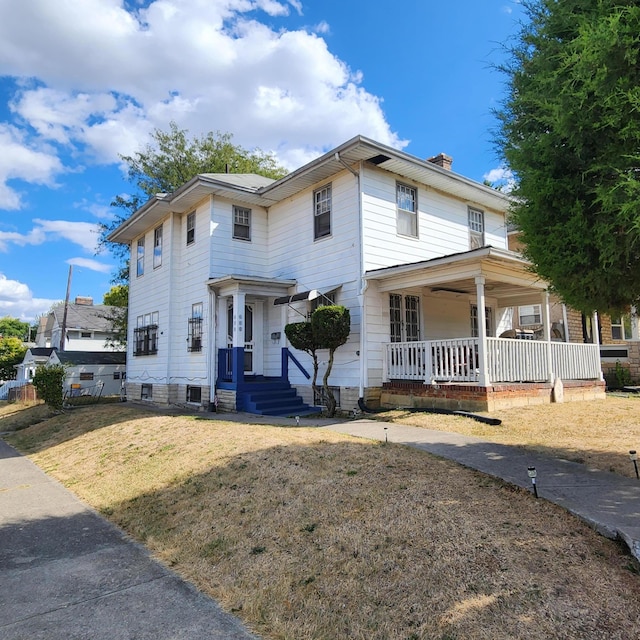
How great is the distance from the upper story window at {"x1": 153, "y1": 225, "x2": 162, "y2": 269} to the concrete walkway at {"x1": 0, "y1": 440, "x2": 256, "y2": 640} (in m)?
12.6

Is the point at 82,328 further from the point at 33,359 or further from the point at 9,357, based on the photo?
the point at 33,359

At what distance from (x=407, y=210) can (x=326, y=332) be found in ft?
15.5

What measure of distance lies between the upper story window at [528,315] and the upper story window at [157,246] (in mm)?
16458

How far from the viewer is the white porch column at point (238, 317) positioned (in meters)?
Answer: 13.5

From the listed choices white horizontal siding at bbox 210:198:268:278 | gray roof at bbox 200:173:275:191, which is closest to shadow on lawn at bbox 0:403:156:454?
white horizontal siding at bbox 210:198:268:278

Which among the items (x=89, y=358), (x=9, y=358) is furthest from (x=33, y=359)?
(x=9, y=358)

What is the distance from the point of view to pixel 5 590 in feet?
13.9

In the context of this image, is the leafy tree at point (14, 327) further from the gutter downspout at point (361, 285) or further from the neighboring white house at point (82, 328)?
the gutter downspout at point (361, 285)

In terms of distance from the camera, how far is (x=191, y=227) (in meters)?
16.3

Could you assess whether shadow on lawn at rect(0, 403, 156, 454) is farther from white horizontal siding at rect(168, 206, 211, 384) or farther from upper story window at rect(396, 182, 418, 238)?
upper story window at rect(396, 182, 418, 238)

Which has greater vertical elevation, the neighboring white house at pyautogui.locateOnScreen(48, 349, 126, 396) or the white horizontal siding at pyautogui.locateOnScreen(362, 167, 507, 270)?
the white horizontal siding at pyautogui.locateOnScreen(362, 167, 507, 270)

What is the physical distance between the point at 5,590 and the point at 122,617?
1.35 metres

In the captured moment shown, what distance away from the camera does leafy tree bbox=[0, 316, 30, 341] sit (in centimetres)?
9112

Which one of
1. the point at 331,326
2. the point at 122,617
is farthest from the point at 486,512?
the point at 331,326
